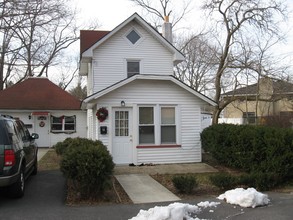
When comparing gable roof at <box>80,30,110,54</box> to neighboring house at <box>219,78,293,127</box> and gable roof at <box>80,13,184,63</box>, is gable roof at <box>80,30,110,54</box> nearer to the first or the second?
gable roof at <box>80,13,184,63</box>

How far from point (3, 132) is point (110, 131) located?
20.8 feet

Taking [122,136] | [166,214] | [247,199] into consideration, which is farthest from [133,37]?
[166,214]

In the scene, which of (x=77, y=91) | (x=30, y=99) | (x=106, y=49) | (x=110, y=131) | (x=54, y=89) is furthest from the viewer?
(x=77, y=91)

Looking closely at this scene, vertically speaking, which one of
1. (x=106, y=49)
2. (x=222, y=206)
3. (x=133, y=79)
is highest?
(x=106, y=49)

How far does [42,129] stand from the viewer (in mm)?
24141

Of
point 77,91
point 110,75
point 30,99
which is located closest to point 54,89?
point 30,99

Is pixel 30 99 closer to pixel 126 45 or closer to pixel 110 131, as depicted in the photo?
pixel 126 45

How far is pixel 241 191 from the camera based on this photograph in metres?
7.88

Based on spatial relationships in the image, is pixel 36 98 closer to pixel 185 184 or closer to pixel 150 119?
pixel 150 119

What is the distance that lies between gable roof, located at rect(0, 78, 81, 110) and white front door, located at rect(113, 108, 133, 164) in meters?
11.2

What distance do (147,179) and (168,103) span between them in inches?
168

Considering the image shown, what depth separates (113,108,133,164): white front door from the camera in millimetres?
13773

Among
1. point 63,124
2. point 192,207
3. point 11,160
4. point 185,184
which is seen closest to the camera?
point 192,207

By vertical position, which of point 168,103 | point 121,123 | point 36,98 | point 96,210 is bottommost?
point 96,210
